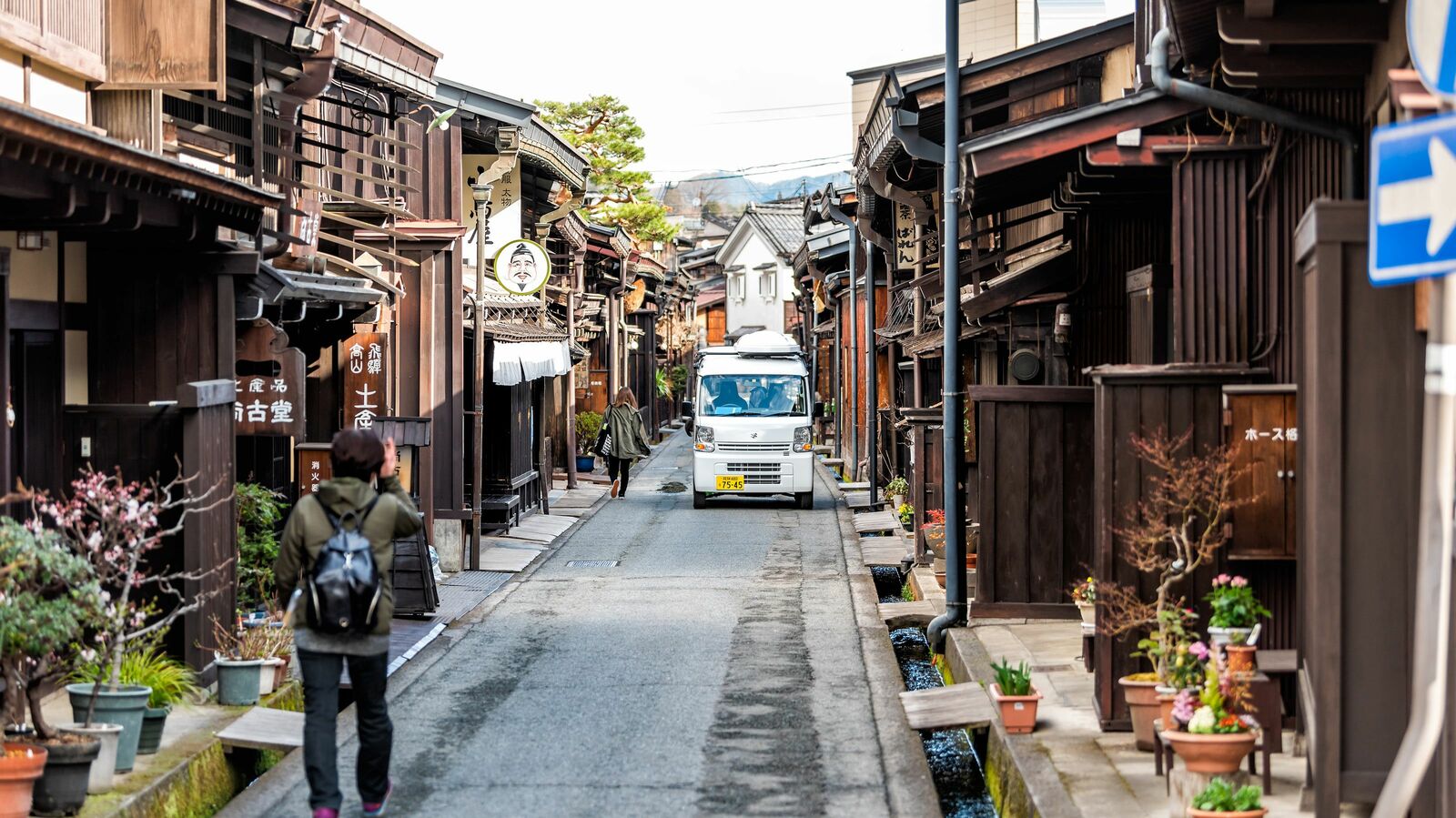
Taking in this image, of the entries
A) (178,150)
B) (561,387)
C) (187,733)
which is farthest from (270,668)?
(561,387)

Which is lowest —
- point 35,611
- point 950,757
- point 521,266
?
point 950,757

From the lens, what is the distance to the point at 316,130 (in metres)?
17.8

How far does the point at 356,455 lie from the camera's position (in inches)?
309

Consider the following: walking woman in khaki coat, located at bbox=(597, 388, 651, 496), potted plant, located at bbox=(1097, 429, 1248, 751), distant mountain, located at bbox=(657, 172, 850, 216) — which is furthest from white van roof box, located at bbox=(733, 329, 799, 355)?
distant mountain, located at bbox=(657, 172, 850, 216)

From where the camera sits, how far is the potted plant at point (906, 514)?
24109 mm

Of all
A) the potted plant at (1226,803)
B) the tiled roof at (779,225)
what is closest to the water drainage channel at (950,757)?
the potted plant at (1226,803)

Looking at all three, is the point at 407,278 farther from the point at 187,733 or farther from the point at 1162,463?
the point at 1162,463

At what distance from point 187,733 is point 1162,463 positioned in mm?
5940

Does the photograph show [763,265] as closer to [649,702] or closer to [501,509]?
[501,509]

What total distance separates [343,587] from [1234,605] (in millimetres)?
4645

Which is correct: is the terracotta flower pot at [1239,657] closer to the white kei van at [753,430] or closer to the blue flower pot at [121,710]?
the blue flower pot at [121,710]

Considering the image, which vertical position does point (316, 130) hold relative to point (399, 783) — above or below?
above

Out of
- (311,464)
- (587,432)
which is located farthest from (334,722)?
(587,432)

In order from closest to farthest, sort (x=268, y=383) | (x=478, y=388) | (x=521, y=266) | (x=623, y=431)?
(x=268, y=383)
(x=478, y=388)
(x=521, y=266)
(x=623, y=431)
